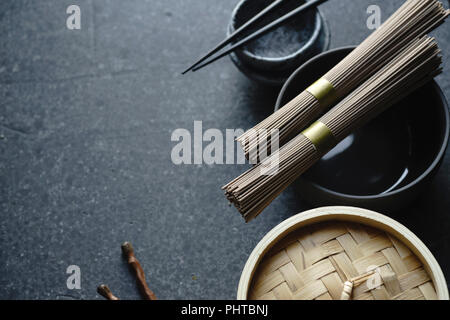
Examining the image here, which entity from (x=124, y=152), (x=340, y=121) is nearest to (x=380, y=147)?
(x=340, y=121)

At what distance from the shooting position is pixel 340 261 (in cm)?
94

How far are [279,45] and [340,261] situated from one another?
0.59m

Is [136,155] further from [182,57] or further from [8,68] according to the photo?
[8,68]

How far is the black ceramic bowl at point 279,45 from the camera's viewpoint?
1.18 m

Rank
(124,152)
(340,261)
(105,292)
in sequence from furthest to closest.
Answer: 1. (124,152)
2. (105,292)
3. (340,261)

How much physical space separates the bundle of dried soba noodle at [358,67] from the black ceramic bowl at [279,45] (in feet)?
0.54

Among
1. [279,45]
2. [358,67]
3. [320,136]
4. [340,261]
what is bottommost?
[340,261]

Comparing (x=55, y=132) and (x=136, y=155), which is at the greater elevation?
(x=55, y=132)

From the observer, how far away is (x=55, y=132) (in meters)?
1.39

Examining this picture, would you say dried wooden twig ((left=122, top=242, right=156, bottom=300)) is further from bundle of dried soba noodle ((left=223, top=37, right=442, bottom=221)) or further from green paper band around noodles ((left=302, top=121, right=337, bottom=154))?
green paper band around noodles ((left=302, top=121, right=337, bottom=154))

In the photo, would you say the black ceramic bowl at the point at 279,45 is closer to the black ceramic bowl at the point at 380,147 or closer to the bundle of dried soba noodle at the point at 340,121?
the black ceramic bowl at the point at 380,147

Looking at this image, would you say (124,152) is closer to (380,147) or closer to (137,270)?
(137,270)

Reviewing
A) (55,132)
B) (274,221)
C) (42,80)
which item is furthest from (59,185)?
(274,221)
